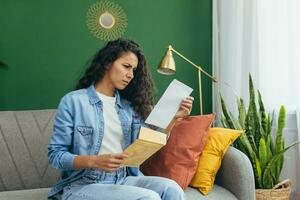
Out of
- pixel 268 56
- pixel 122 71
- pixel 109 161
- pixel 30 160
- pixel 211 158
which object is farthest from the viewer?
pixel 268 56

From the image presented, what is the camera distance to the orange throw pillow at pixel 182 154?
6.49 feet

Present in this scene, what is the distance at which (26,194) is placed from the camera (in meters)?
1.99

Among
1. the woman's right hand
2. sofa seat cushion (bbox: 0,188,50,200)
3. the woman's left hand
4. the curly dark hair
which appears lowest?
sofa seat cushion (bbox: 0,188,50,200)

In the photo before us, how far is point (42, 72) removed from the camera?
2.86m

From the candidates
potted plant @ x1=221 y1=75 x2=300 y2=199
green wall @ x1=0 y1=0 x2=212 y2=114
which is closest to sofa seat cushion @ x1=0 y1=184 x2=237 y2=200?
potted plant @ x1=221 y1=75 x2=300 y2=199

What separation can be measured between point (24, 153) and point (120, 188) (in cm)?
87

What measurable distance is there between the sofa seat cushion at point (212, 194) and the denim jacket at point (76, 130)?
0.42 metres

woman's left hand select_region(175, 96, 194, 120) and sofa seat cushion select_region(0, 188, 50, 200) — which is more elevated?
woman's left hand select_region(175, 96, 194, 120)

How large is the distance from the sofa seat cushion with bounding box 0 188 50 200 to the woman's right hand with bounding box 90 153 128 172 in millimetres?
580

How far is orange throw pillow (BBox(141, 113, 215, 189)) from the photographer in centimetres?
198

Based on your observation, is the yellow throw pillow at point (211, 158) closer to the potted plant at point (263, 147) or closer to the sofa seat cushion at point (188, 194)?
the sofa seat cushion at point (188, 194)

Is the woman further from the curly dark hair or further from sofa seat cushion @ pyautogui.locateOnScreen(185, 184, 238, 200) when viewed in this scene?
sofa seat cushion @ pyautogui.locateOnScreen(185, 184, 238, 200)

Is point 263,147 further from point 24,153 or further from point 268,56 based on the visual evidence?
point 24,153

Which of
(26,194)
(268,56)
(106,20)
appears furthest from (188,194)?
(106,20)
